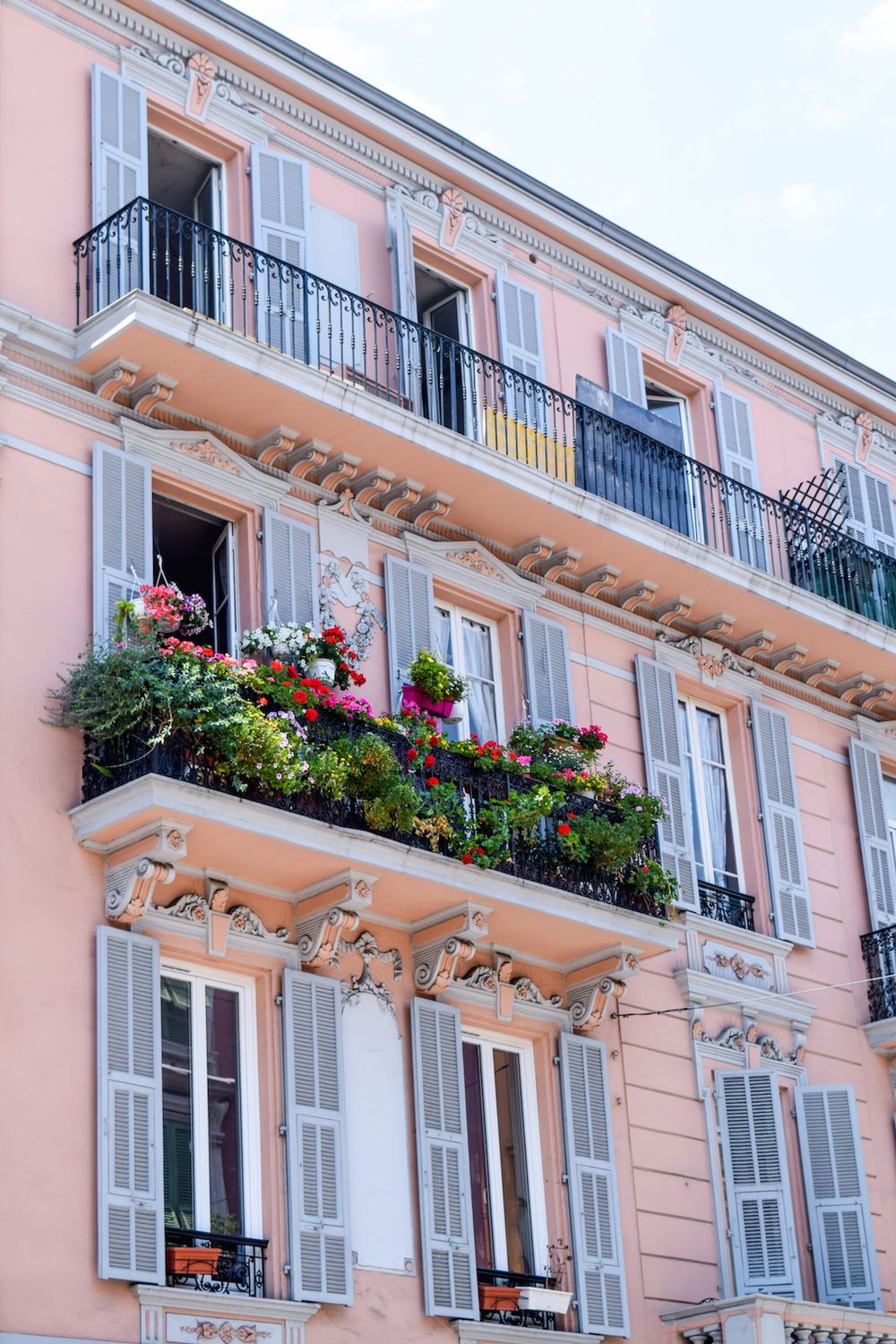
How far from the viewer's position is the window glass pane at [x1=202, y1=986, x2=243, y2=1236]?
43.8 ft

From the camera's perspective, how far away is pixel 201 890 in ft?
45.8

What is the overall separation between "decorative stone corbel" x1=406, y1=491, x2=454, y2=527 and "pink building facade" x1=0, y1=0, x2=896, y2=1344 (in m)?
0.03

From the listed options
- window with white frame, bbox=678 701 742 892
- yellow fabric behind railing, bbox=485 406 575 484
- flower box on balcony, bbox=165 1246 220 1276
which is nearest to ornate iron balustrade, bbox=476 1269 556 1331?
flower box on balcony, bbox=165 1246 220 1276

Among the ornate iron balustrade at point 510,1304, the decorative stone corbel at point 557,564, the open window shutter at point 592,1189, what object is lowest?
the ornate iron balustrade at point 510,1304

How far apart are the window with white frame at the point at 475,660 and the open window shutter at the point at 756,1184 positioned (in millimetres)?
3272

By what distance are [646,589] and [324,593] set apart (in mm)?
3376

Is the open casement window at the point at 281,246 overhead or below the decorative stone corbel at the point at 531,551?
overhead

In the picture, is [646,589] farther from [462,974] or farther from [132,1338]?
[132,1338]

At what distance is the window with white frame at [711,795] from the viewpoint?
18.2 metres

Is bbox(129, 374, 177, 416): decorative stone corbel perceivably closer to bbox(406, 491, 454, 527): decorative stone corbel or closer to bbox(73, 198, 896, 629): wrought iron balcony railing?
bbox(73, 198, 896, 629): wrought iron balcony railing

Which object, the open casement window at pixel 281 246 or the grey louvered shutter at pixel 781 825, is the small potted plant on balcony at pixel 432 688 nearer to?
the open casement window at pixel 281 246

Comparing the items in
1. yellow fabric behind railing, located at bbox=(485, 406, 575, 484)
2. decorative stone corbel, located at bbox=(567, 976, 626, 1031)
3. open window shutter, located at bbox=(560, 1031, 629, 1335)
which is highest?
yellow fabric behind railing, located at bbox=(485, 406, 575, 484)

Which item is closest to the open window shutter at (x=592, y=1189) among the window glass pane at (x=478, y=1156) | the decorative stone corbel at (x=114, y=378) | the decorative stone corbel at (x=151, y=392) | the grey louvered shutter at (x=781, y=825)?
the window glass pane at (x=478, y=1156)

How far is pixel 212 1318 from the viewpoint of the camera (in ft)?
41.4
